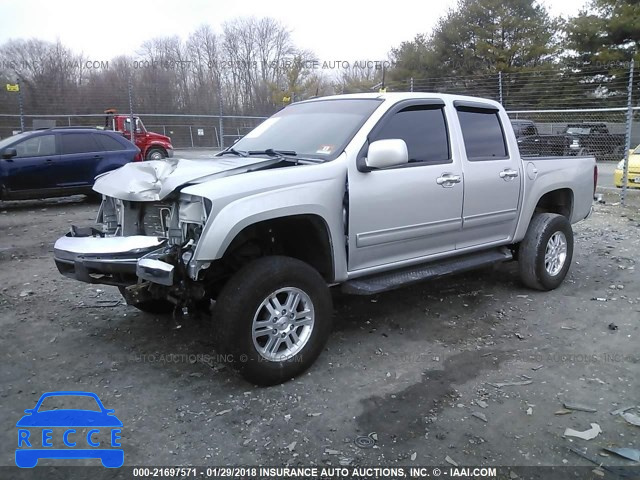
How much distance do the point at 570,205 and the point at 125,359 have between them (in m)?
4.84

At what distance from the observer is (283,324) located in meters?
3.54

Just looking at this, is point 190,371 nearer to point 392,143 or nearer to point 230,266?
point 230,266

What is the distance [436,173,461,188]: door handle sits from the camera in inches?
172

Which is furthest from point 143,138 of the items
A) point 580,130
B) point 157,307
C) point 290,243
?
point 290,243

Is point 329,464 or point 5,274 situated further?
point 5,274

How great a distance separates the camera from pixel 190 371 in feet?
12.4

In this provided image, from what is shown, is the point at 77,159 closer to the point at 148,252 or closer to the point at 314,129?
the point at 314,129

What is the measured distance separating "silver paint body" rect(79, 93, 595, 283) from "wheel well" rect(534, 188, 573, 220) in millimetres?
429

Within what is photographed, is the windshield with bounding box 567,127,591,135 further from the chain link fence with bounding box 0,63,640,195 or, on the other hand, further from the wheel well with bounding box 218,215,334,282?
the wheel well with bounding box 218,215,334,282

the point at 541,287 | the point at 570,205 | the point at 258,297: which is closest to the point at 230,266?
the point at 258,297

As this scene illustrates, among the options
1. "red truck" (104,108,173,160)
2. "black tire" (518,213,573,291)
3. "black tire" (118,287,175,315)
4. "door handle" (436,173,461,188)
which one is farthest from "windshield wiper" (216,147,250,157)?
"red truck" (104,108,173,160)

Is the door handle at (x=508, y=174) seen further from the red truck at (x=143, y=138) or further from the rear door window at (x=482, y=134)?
the red truck at (x=143, y=138)

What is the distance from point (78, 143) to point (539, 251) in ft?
30.0

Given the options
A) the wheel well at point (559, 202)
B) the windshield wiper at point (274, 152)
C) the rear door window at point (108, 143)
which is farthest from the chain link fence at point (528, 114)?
the windshield wiper at point (274, 152)
